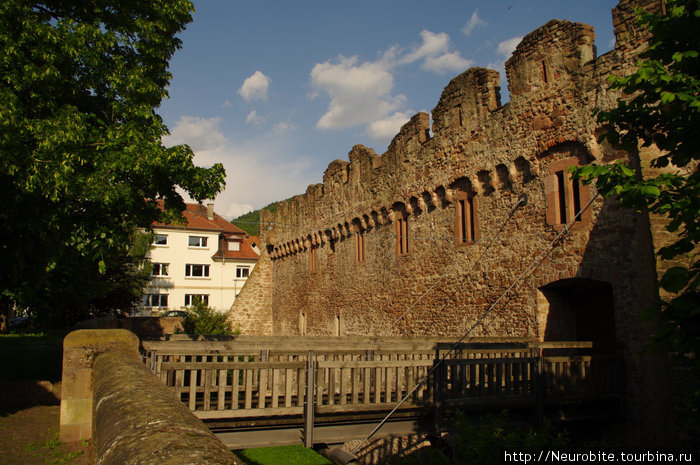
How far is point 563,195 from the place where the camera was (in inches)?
434

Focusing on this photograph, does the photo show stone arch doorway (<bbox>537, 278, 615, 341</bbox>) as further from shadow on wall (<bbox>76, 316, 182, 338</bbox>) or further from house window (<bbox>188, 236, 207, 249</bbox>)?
house window (<bbox>188, 236, 207, 249</bbox>)

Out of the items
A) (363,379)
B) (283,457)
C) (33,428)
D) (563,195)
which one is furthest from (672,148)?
(283,457)

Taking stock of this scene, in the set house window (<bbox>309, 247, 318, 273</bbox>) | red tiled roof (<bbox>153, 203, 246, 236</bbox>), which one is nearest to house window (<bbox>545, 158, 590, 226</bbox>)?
house window (<bbox>309, 247, 318, 273</bbox>)

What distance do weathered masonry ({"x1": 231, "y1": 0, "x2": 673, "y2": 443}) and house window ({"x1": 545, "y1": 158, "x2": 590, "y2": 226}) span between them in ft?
0.09

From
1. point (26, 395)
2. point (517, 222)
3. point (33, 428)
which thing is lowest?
point (33, 428)

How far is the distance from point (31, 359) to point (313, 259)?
11.1 meters

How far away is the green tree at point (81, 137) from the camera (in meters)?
7.23

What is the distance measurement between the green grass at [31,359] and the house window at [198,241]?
79.4 ft

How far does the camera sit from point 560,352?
35.3 ft

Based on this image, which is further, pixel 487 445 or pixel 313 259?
pixel 313 259

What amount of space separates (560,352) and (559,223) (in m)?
2.54

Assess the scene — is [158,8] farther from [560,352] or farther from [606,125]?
[560,352]

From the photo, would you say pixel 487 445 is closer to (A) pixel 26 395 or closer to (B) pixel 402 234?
(A) pixel 26 395

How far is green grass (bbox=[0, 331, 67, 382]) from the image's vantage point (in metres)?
13.1
